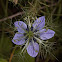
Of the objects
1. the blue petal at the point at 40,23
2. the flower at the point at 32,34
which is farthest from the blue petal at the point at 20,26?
the blue petal at the point at 40,23

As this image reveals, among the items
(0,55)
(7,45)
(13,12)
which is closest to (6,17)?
(13,12)

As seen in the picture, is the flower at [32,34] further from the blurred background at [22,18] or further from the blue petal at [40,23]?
the blurred background at [22,18]

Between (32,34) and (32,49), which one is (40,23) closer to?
(32,34)

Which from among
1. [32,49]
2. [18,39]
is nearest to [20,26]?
[18,39]

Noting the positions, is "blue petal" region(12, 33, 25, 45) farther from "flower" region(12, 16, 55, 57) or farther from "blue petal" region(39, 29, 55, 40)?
"blue petal" region(39, 29, 55, 40)

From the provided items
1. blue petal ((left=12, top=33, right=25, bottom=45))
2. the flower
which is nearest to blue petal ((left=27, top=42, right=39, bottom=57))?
the flower

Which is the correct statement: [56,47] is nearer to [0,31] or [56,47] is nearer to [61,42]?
[61,42]

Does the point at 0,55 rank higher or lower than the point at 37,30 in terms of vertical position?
lower
